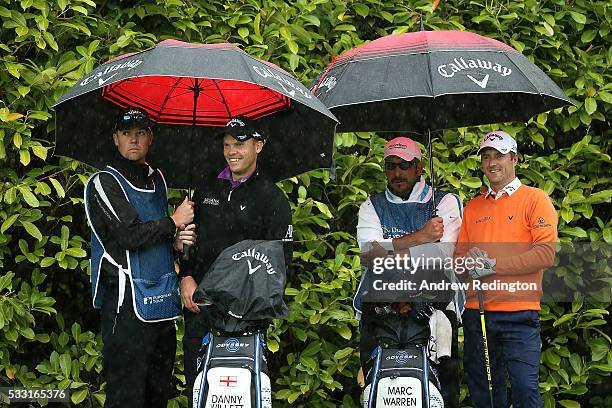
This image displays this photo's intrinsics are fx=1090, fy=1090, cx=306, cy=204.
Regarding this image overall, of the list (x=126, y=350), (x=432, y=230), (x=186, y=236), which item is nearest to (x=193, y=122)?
(x=186, y=236)

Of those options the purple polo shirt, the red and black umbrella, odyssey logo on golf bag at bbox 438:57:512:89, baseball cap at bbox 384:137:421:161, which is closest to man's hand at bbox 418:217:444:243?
baseball cap at bbox 384:137:421:161

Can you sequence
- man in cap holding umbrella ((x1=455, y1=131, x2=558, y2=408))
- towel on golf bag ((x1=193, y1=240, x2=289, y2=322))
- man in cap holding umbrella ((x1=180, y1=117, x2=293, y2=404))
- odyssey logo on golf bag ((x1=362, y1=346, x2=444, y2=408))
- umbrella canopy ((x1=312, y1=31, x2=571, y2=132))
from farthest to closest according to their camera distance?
1. man in cap holding umbrella ((x1=455, y1=131, x2=558, y2=408))
2. odyssey logo on golf bag ((x1=362, y1=346, x2=444, y2=408))
3. man in cap holding umbrella ((x1=180, y1=117, x2=293, y2=404))
4. umbrella canopy ((x1=312, y1=31, x2=571, y2=132))
5. towel on golf bag ((x1=193, y1=240, x2=289, y2=322))

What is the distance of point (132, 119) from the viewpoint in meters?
5.57

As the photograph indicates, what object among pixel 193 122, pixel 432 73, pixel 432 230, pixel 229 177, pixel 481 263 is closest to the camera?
pixel 432 73

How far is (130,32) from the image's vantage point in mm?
6590

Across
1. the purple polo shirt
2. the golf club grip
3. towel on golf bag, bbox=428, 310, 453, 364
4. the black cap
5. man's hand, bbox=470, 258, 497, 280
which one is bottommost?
towel on golf bag, bbox=428, 310, 453, 364

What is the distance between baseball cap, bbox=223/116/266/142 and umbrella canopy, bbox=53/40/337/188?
207 millimetres

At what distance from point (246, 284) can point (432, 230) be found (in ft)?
3.61

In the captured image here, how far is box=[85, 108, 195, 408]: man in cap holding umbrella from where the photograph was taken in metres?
5.49

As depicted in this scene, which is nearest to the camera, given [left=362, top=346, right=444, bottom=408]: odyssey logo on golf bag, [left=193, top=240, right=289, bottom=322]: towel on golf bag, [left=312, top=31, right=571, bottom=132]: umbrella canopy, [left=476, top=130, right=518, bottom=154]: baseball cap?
[left=193, top=240, right=289, bottom=322]: towel on golf bag

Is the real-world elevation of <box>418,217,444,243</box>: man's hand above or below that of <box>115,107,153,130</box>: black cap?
below

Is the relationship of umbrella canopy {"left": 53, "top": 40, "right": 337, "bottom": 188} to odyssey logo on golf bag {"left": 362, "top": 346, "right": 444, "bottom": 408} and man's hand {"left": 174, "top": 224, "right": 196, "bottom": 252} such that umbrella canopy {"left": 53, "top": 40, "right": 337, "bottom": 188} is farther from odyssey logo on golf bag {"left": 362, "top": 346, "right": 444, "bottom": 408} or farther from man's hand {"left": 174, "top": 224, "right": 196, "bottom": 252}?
odyssey logo on golf bag {"left": 362, "top": 346, "right": 444, "bottom": 408}

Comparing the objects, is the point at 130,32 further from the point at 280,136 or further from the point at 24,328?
the point at 24,328

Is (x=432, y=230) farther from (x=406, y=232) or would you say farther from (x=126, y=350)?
(x=126, y=350)
